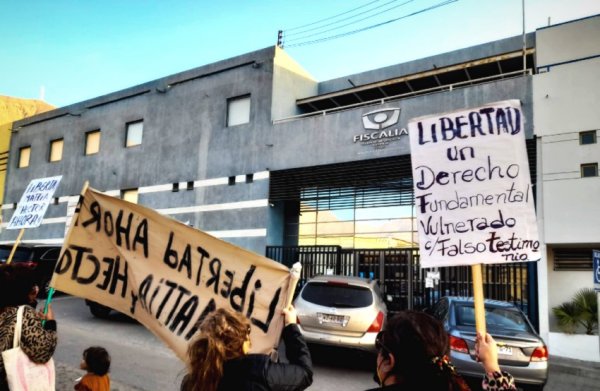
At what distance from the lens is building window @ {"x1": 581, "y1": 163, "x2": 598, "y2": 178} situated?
1332 centimetres

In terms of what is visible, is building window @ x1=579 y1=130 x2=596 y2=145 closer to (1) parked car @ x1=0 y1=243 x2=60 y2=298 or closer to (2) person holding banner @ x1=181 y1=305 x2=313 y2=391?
(2) person holding banner @ x1=181 y1=305 x2=313 y2=391

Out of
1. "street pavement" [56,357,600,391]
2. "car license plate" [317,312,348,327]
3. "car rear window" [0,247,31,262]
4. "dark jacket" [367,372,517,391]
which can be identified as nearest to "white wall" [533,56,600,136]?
"street pavement" [56,357,600,391]

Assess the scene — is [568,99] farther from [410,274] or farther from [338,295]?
[338,295]

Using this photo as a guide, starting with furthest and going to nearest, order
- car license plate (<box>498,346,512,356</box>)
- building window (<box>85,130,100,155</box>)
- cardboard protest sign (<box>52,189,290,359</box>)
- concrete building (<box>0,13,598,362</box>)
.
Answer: building window (<box>85,130,100,155</box>) → concrete building (<box>0,13,598,362</box>) → car license plate (<box>498,346,512,356</box>) → cardboard protest sign (<box>52,189,290,359</box>)

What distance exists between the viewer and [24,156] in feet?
100

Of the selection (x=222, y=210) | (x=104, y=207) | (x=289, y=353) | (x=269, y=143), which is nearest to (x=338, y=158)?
(x=269, y=143)

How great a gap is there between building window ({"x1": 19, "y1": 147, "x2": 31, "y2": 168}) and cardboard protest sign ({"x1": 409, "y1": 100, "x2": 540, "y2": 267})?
31.4m

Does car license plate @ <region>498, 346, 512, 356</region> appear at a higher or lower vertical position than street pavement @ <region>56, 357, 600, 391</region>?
higher

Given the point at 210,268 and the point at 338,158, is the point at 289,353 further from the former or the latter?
the point at 338,158

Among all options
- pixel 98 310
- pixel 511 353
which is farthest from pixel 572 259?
pixel 98 310

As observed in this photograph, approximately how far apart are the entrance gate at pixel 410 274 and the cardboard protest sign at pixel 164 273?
28.0ft

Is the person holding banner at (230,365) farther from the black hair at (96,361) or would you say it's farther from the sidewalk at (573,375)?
the sidewalk at (573,375)

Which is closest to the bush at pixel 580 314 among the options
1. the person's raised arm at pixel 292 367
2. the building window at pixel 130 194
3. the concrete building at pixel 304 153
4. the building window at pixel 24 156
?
the concrete building at pixel 304 153

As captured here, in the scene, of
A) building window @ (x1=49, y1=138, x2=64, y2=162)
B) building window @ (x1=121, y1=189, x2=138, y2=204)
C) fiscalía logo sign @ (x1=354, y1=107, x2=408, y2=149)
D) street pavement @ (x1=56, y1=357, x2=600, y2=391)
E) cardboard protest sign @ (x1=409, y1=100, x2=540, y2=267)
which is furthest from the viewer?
building window @ (x1=49, y1=138, x2=64, y2=162)
